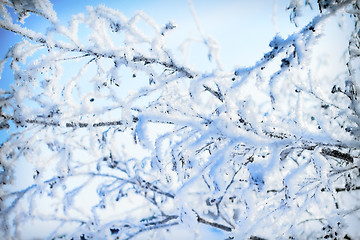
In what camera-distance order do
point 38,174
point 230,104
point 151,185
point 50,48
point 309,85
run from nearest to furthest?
point 230,104, point 50,48, point 309,85, point 38,174, point 151,185

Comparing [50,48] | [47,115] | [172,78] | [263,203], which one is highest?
[50,48]

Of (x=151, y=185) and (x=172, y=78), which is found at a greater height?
(x=172, y=78)

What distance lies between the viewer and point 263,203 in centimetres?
158

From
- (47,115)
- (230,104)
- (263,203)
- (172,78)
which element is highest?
(172,78)

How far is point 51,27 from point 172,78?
0.90 meters

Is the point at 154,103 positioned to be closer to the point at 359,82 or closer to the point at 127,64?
the point at 127,64

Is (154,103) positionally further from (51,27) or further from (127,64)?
(51,27)

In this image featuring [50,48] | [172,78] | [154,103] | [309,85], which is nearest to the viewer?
[50,48]

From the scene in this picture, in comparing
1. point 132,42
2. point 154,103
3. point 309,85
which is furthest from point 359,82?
point 132,42

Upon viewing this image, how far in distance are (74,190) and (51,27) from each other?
2.27m

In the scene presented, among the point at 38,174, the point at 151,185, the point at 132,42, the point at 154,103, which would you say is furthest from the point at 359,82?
the point at 38,174

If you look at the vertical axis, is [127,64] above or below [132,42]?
below

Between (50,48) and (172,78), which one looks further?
(172,78)

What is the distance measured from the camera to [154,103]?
172 cm
